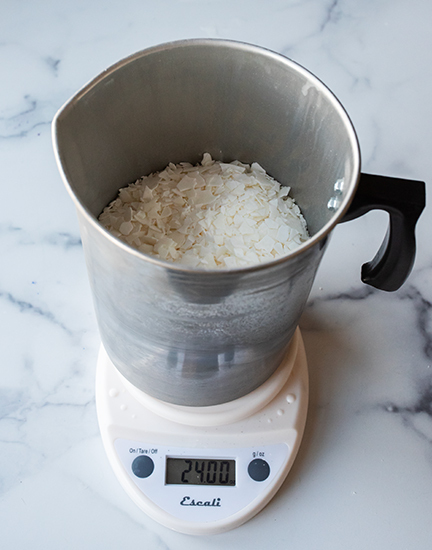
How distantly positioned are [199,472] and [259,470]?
6 cm

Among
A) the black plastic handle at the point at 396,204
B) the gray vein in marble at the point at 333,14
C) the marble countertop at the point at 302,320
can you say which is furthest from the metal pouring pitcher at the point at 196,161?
the gray vein in marble at the point at 333,14

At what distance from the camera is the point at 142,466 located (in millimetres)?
571

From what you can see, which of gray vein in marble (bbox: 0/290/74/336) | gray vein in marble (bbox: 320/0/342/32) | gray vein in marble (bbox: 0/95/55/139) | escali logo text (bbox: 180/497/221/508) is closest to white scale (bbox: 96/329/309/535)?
escali logo text (bbox: 180/497/221/508)

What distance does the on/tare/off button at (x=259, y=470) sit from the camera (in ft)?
1.88

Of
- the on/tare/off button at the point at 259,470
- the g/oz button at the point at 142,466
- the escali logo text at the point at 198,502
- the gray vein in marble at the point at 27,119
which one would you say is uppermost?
the gray vein in marble at the point at 27,119

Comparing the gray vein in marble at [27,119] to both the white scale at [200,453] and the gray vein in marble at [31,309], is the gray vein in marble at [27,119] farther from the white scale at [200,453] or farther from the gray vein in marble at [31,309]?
the white scale at [200,453]

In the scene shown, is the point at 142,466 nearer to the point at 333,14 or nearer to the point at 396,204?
the point at 396,204

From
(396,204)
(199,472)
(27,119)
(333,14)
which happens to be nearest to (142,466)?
(199,472)

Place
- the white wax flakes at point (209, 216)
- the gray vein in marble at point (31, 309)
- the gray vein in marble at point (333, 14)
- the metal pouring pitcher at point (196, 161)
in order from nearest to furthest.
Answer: the metal pouring pitcher at point (196, 161), the white wax flakes at point (209, 216), the gray vein in marble at point (31, 309), the gray vein in marble at point (333, 14)

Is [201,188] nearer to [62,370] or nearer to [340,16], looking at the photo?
[62,370]

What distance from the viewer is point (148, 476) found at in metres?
0.57

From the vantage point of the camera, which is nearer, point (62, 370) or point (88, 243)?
point (88, 243)

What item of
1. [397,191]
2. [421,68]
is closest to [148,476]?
[397,191]

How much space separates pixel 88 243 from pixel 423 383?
1.49ft
